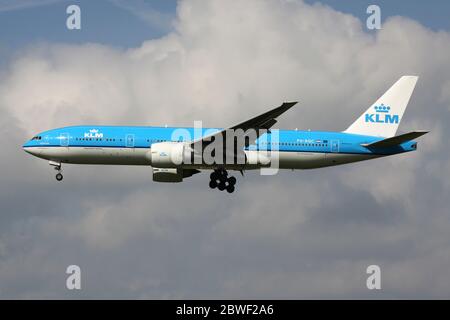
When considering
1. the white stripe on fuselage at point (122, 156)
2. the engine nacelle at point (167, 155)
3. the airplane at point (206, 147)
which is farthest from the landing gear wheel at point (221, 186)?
the engine nacelle at point (167, 155)

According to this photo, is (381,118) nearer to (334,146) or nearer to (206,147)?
(334,146)

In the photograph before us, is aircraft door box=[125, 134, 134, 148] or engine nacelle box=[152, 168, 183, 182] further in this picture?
engine nacelle box=[152, 168, 183, 182]

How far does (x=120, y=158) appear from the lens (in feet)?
203

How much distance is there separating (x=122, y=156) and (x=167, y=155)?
10.2 feet

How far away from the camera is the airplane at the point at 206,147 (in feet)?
201

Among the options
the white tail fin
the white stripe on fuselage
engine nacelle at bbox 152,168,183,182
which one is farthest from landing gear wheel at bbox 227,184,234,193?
the white tail fin

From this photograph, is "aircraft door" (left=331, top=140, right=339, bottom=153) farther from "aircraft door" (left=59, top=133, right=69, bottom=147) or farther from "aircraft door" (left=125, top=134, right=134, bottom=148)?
"aircraft door" (left=59, top=133, right=69, bottom=147)

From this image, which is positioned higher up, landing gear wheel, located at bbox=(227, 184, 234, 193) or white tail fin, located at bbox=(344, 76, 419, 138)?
white tail fin, located at bbox=(344, 76, 419, 138)

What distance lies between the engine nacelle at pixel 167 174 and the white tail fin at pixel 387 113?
12.2 metres

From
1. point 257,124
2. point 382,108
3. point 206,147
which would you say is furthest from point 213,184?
A: point 382,108

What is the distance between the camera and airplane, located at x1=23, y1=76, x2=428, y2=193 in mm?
61312

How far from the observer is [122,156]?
6172 centimetres

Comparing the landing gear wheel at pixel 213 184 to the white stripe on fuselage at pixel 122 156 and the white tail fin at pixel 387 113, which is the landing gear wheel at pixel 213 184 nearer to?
the white stripe on fuselage at pixel 122 156

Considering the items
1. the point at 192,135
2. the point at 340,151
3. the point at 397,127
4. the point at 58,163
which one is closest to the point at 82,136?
the point at 58,163
